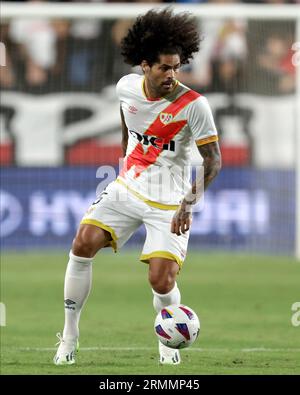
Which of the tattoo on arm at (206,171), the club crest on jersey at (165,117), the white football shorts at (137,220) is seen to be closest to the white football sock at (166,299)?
the white football shorts at (137,220)

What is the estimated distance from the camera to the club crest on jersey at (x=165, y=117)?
813 cm

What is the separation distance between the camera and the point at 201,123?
7.94 m

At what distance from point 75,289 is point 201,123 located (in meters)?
1.54

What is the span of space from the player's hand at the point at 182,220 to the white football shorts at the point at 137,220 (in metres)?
0.27

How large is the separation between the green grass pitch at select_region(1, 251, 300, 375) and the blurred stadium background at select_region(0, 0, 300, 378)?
49cm

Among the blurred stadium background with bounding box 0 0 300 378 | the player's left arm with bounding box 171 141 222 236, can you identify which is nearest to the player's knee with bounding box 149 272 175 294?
the player's left arm with bounding box 171 141 222 236

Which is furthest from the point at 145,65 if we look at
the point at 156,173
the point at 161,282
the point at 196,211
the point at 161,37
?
the point at 196,211

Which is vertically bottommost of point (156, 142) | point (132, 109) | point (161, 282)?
point (161, 282)

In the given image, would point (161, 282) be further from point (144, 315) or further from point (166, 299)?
point (144, 315)

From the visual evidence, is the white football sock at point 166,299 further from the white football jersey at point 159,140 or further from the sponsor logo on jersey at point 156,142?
the sponsor logo on jersey at point 156,142

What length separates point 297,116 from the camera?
17.1m

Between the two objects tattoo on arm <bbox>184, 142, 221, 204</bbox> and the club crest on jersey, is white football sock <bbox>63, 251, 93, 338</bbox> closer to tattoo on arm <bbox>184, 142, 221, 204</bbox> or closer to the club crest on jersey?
tattoo on arm <bbox>184, 142, 221, 204</bbox>

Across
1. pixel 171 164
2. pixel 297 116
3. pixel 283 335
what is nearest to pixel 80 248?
pixel 171 164

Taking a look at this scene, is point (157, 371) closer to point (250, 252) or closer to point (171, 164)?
point (171, 164)
